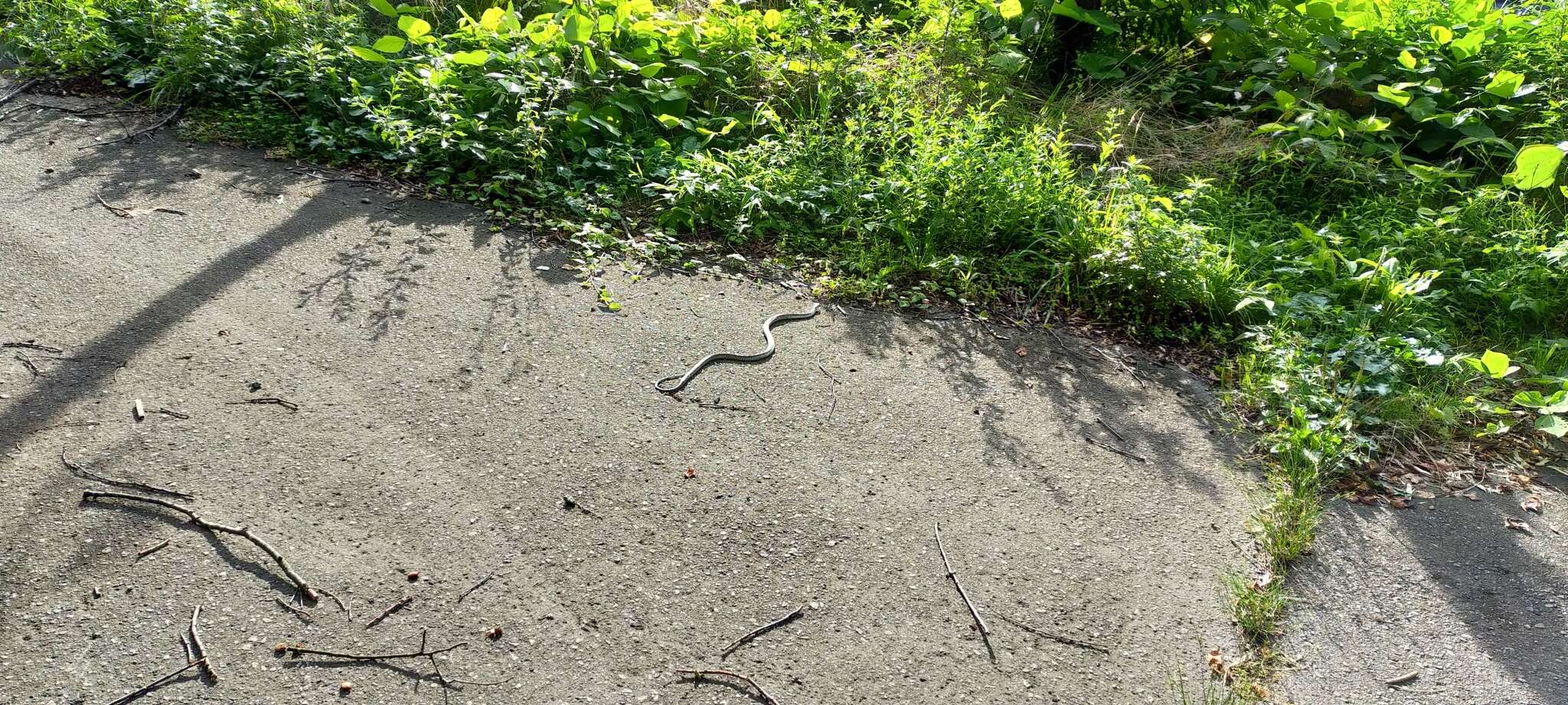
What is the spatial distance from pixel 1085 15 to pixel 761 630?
397cm

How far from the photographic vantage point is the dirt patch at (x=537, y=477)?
2.27 metres

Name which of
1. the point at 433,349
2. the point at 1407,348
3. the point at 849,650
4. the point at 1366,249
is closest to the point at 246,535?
the point at 433,349

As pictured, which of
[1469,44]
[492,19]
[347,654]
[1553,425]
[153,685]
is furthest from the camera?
[1469,44]

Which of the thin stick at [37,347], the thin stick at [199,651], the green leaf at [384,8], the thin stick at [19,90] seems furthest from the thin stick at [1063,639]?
the thin stick at [19,90]

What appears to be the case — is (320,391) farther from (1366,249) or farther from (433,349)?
(1366,249)

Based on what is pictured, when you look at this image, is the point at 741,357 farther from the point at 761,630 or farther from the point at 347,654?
the point at 347,654

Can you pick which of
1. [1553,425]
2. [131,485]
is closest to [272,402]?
[131,485]

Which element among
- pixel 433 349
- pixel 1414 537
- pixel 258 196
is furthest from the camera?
pixel 258 196

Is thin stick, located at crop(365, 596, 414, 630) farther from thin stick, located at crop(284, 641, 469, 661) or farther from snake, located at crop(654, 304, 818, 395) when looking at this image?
snake, located at crop(654, 304, 818, 395)

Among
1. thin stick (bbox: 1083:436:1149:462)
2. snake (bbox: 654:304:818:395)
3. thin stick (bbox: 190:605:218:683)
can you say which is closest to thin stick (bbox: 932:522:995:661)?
thin stick (bbox: 1083:436:1149:462)

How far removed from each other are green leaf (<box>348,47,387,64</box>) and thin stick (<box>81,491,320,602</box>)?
2634mm

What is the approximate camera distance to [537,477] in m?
2.80

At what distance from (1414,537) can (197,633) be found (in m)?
3.31

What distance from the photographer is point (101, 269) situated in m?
3.46
